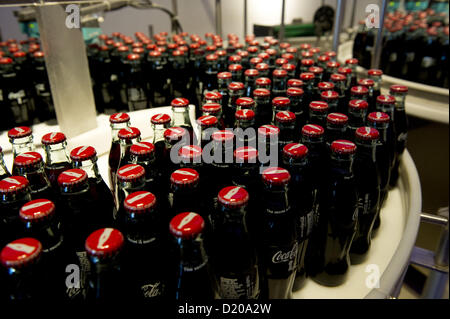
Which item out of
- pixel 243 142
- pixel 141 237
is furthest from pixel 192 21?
pixel 141 237

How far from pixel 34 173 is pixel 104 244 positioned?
33 centimetres

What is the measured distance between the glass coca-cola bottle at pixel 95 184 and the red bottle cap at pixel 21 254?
21 centimetres

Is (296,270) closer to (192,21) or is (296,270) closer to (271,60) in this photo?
(271,60)

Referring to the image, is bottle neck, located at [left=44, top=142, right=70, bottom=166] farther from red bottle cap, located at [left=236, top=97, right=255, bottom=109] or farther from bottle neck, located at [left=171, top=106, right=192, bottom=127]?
red bottle cap, located at [left=236, top=97, right=255, bottom=109]

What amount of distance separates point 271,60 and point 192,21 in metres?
2.72

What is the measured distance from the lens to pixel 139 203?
1.83 feet

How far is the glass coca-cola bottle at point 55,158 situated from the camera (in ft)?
2.58

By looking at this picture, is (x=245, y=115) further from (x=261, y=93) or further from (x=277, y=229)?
(x=277, y=229)

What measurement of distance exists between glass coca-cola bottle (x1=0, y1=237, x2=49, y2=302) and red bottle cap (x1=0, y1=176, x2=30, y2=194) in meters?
0.14

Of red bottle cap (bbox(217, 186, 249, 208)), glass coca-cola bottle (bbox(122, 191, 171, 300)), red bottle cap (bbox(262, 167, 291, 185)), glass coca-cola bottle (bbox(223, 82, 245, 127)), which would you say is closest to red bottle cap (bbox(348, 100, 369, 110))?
glass coca-cola bottle (bbox(223, 82, 245, 127))

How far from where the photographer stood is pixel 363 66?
8.09ft

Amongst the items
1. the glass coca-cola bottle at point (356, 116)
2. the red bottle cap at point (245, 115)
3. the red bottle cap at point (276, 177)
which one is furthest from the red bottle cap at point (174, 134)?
the glass coca-cola bottle at point (356, 116)

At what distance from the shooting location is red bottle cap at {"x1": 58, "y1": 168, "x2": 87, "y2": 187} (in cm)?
62

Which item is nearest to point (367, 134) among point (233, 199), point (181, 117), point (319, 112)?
point (319, 112)
